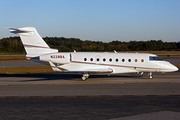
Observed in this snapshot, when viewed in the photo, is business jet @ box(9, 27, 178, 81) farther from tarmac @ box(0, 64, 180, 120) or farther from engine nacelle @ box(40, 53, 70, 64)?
tarmac @ box(0, 64, 180, 120)

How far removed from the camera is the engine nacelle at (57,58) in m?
21.5

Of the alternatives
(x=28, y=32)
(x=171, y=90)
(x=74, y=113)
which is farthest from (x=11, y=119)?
(x=28, y=32)

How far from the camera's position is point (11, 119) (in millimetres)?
9305

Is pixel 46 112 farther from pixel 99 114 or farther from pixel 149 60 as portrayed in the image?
pixel 149 60

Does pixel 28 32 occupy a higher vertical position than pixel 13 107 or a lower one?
higher

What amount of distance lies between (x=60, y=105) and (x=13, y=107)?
232 cm

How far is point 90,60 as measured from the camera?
2188cm

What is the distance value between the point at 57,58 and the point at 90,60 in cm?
311

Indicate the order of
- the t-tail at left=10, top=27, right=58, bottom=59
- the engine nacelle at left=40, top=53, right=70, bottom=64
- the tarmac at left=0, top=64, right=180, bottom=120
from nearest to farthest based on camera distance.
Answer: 1. the tarmac at left=0, top=64, right=180, bottom=120
2. the engine nacelle at left=40, top=53, right=70, bottom=64
3. the t-tail at left=10, top=27, right=58, bottom=59

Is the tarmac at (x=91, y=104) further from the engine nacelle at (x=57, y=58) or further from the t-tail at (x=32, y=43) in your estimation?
the t-tail at (x=32, y=43)

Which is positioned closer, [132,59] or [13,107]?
[13,107]

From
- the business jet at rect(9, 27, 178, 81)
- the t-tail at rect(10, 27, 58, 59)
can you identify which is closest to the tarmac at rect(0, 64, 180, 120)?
the business jet at rect(9, 27, 178, 81)

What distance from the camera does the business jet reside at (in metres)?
21.6

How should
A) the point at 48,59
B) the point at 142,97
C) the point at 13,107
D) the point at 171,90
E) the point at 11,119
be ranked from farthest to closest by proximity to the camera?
the point at 48,59 < the point at 171,90 < the point at 142,97 < the point at 13,107 < the point at 11,119
